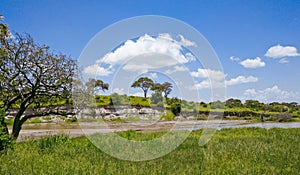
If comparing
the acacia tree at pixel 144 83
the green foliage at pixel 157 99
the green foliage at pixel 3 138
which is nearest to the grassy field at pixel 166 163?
the green foliage at pixel 3 138

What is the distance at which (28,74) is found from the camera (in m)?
12.5

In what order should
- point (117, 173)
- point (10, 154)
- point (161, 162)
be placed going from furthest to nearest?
point (10, 154) → point (161, 162) → point (117, 173)

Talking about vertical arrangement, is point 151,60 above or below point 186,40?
below

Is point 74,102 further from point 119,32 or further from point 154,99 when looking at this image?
point 119,32

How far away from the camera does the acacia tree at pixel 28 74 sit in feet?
40.2

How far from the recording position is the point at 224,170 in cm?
587

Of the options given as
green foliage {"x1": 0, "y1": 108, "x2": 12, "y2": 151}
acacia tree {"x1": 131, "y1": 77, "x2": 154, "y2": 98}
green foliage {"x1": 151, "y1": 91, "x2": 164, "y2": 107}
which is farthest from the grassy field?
green foliage {"x1": 151, "y1": 91, "x2": 164, "y2": 107}

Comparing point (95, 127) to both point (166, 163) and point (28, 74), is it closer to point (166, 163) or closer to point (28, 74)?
point (28, 74)

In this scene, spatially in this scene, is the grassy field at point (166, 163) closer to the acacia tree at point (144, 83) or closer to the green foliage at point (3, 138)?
the green foliage at point (3, 138)

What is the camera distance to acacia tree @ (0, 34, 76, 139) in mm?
12250

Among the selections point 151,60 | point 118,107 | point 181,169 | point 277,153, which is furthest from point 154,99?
point 181,169

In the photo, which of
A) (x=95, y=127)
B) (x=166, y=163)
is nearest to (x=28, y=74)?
(x=95, y=127)

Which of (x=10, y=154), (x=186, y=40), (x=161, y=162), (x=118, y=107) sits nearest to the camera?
(x=161, y=162)

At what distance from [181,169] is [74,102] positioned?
853 centimetres
